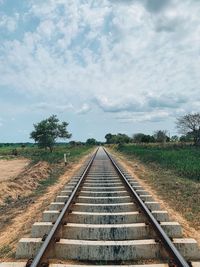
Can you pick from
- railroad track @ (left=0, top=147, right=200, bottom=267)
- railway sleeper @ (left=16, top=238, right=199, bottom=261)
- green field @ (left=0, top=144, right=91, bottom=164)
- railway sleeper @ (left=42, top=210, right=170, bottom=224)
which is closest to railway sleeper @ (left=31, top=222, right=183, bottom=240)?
railroad track @ (left=0, top=147, right=200, bottom=267)

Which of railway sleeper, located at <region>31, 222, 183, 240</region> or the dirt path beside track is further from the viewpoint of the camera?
the dirt path beside track

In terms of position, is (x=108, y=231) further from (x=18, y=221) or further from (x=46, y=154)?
(x=46, y=154)

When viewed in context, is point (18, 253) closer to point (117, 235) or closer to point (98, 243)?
point (98, 243)

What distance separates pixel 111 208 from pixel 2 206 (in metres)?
5.03

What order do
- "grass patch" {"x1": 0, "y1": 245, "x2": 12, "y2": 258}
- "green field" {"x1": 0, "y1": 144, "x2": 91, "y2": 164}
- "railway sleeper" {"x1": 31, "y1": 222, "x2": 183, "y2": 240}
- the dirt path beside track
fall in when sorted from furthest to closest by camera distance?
"green field" {"x1": 0, "y1": 144, "x2": 91, "y2": 164}, the dirt path beside track, "railway sleeper" {"x1": 31, "y1": 222, "x2": 183, "y2": 240}, "grass patch" {"x1": 0, "y1": 245, "x2": 12, "y2": 258}

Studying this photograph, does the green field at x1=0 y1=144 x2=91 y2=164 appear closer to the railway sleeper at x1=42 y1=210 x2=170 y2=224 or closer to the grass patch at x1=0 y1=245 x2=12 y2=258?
the railway sleeper at x1=42 y1=210 x2=170 y2=224

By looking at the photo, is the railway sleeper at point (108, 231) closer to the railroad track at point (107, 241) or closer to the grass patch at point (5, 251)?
the railroad track at point (107, 241)

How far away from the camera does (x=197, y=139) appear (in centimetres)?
7175

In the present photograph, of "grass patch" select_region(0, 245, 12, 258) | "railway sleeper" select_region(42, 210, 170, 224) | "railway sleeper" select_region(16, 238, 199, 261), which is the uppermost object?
"railway sleeper" select_region(42, 210, 170, 224)

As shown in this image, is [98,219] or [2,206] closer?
[98,219]

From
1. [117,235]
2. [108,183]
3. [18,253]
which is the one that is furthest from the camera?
[108,183]

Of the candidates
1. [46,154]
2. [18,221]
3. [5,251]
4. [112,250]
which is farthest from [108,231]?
[46,154]

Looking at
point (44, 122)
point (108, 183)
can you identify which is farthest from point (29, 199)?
point (44, 122)

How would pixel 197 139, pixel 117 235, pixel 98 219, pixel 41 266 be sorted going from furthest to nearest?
pixel 197 139, pixel 98 219, pixel 117 235, pixel 41 266
